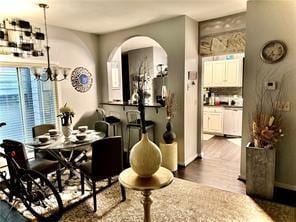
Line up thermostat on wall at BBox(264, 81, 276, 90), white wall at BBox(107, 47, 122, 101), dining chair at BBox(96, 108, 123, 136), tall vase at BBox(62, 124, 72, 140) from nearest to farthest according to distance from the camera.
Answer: thermostat on wall at BBox(264, 81, 276, 90) → tall vase at BBox(62, 124, 72, 140) → dining chair at BBox(96, 108, 123, 136) → white wall at BBox(107, 47, 122, 101)

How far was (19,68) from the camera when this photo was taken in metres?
3.83

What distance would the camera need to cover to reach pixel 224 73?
6.25 meters

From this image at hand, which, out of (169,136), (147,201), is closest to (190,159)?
(169,136)

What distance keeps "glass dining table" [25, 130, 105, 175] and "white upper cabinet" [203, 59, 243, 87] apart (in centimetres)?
422

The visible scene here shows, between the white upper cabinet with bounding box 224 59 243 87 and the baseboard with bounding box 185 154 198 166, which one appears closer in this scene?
the baseboard with bounding box 185 154 198 166

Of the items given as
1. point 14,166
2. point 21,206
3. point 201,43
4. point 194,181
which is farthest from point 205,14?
point 21,206

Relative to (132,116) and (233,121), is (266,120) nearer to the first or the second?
(132,116)

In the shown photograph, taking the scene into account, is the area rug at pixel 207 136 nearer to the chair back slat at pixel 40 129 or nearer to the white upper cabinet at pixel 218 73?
the white upper cabinet at pixel 218 73

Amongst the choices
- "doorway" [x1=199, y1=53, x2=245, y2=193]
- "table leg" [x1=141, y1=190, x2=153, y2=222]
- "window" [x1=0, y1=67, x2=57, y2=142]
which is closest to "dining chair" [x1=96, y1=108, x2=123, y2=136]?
"window" [x1=0, y1=67, x2=57, y2=142]

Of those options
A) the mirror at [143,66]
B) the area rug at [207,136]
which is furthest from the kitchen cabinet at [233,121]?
the mirror at [143,66]

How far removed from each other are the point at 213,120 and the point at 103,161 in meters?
4.31

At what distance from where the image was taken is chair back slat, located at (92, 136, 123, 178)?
8.70 feet

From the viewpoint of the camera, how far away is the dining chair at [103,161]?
266 cm

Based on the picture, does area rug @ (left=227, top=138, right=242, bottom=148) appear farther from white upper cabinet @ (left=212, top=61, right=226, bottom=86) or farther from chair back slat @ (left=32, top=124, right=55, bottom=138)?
chair back slat @ (left=32, top=124, right=55, bottom=138)
